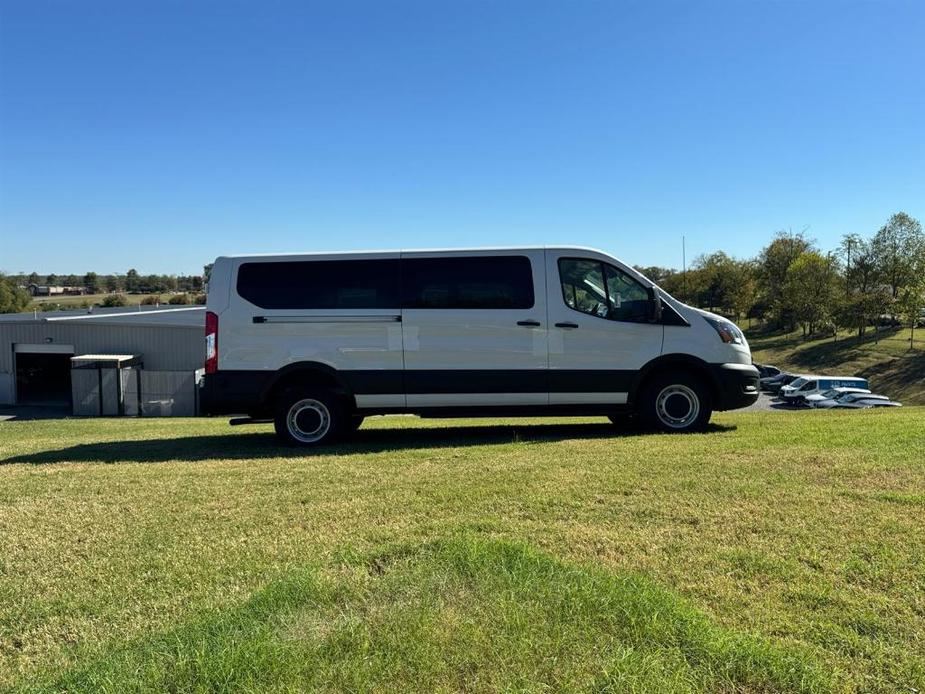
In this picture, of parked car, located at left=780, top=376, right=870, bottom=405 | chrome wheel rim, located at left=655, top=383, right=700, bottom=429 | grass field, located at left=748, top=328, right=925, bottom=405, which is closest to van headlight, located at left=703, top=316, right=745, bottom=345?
chrome wheel rim, located at left=655, top=383, right=700, bottom=429

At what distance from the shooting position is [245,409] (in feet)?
24.5

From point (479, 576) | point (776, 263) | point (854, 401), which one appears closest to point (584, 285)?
point (479, 576)

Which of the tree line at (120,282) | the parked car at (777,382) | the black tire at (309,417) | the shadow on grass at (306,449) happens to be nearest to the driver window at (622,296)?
the shadow on grass at (306,449)

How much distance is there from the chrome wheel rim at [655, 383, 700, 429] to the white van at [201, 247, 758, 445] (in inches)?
1.0

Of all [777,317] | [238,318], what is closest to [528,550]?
[238,318]

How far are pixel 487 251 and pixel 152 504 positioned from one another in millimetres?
4476

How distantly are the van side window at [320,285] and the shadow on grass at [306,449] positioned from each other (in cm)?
166

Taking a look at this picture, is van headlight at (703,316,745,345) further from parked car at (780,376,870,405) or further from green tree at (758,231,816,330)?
green tree at (758,231,816,330)

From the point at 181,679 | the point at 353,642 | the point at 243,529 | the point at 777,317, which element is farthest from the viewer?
the point at 777,317

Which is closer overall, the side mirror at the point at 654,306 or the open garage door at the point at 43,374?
the side mirror at the point at 654,306

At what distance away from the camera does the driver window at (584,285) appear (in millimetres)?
7527

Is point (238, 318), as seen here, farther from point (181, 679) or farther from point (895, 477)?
point (895, 477)

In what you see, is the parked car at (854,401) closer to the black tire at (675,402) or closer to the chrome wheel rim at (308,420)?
the black tire at (675,402)

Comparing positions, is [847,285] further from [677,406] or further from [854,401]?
[677,406]
